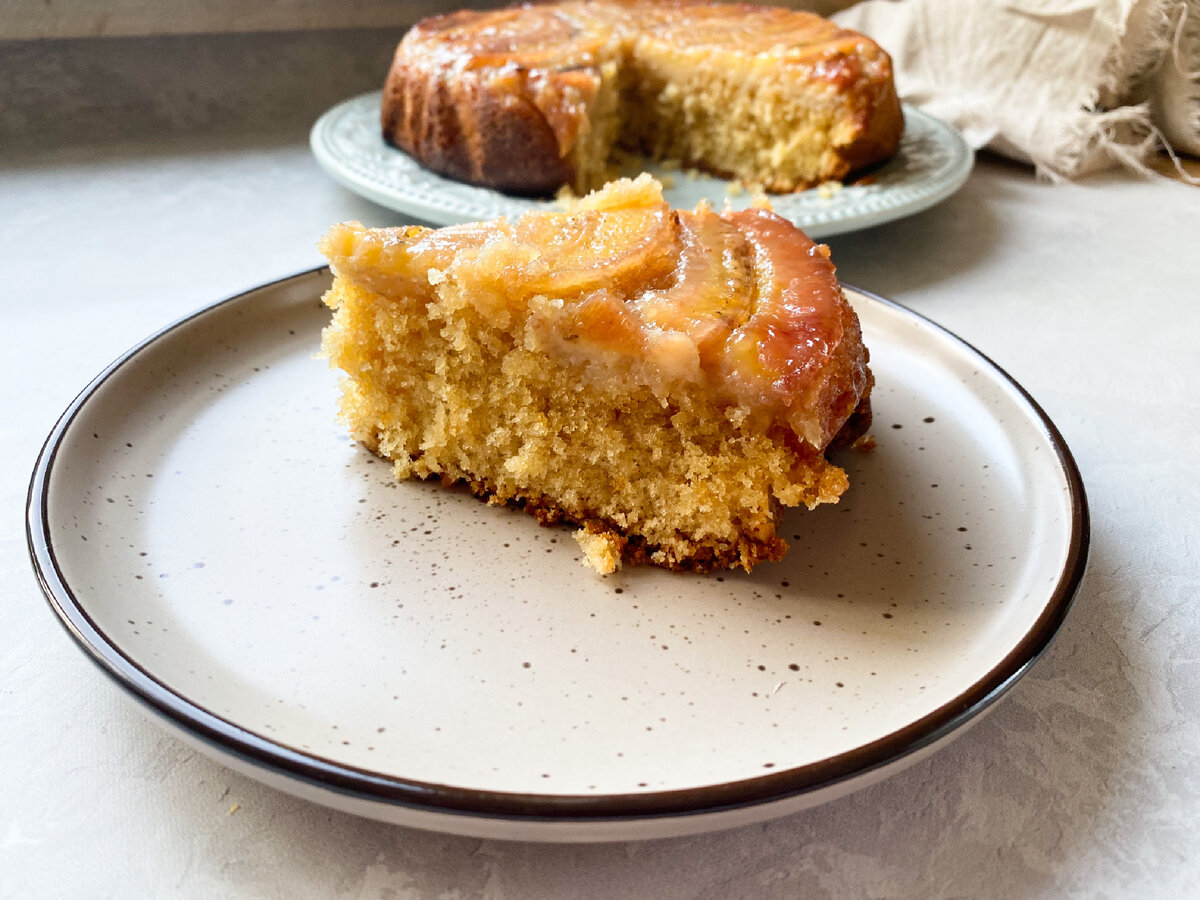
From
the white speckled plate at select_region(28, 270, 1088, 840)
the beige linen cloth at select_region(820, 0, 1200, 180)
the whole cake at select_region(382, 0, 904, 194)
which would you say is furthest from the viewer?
the beige linen cloth at select_region(820, 0, 1200, 180)

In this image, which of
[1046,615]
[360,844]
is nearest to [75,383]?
[360,844]

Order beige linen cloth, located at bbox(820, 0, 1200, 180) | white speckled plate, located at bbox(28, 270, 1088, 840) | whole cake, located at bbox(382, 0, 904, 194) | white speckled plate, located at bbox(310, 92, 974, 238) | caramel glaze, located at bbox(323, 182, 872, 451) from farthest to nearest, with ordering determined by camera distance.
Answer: beige linen cloth, located at bbox(820, 0, 1200, 180) → whole cake, located at bbox(382, 0, 904, 194) → white speckled plate, located at bbox(310, 92, 974, 238) → caramel glaze, located at bbox(323, 182, 872, 451) → white speckled plate, located at bbox(28, 270, 1088, 840)

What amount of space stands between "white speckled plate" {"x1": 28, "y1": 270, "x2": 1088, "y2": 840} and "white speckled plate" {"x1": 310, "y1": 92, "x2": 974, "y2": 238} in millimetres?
865

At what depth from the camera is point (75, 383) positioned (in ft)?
7.47

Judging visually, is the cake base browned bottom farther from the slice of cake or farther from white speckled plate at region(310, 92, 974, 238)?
white speckled plate at region(310, 92, 974, 238)

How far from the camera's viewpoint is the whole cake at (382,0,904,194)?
9.74 ft

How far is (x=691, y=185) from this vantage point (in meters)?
3.29

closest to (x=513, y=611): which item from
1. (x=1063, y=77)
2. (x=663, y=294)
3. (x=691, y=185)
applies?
(x=663, y=294)

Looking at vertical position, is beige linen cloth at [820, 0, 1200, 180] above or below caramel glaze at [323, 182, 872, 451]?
below

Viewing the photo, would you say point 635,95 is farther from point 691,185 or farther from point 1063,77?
point 1063,77

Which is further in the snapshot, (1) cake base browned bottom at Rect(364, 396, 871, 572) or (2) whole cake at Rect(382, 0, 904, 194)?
(2) whole cake at Rect(382, 0, 904, 194)

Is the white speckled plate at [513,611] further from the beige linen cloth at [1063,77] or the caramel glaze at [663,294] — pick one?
the beige linen cloth at [1063,77]

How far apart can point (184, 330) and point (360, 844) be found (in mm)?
1222

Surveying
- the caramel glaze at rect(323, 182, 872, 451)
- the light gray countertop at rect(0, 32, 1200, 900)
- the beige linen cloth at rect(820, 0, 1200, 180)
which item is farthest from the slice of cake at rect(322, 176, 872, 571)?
the beige linen cloth at rect(820, 0, 1200, 180)
